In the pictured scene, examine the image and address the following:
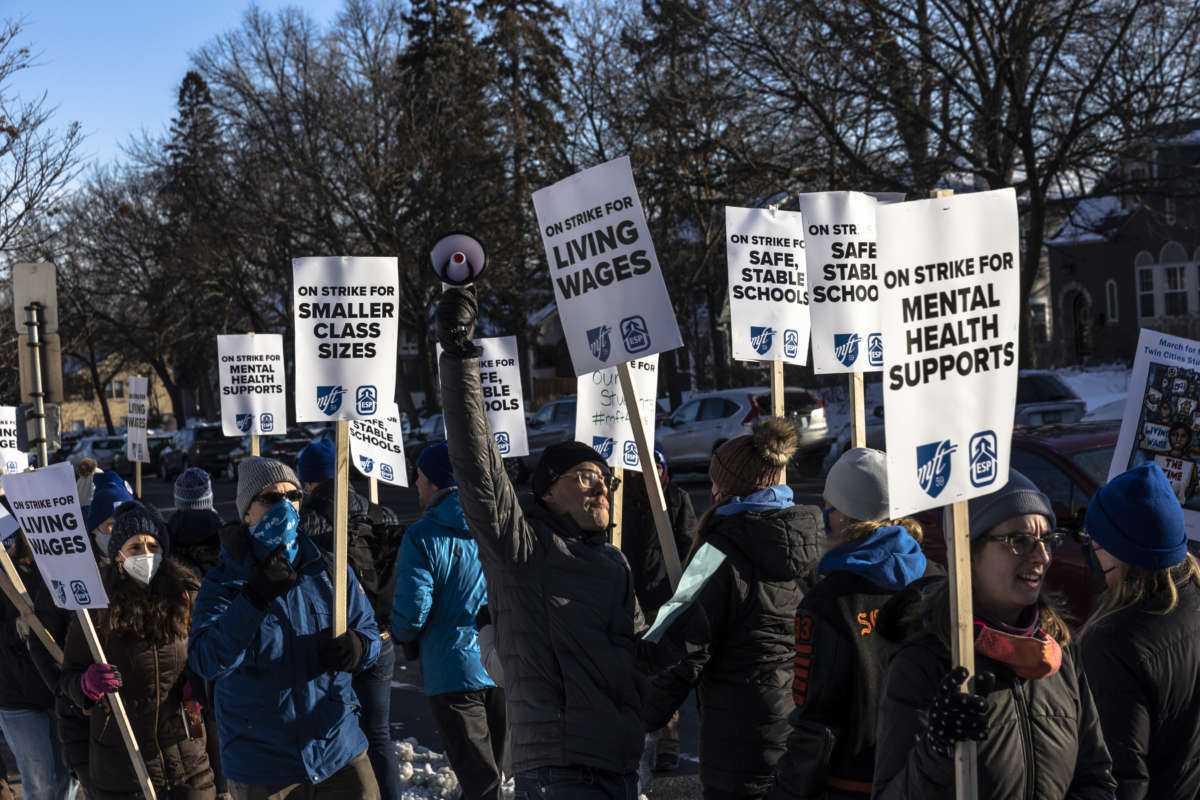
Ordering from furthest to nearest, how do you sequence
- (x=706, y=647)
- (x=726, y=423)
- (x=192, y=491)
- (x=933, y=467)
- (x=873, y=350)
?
(x=726, y=423) → (x=192, y=491) → (x=873, y=350) → (x=706, y=647) → (x=933, y=467)

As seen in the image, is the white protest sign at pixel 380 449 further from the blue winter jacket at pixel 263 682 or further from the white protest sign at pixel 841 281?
the blue winter jacket at pixel 263 682

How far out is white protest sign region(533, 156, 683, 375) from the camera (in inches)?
185

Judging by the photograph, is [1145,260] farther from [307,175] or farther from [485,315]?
[307,175]

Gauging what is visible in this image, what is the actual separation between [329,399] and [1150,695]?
3.69m

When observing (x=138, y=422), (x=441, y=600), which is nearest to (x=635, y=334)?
(x=441, y=600)

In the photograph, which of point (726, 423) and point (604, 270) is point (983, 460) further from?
point (726, 423)

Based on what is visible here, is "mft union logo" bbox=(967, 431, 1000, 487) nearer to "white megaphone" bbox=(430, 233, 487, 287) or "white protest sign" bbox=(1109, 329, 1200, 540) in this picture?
"white megaphone" bbox=(430, 233, 487, 287)

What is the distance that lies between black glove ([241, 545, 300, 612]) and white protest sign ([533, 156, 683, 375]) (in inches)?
51.8

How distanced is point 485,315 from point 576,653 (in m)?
35.2

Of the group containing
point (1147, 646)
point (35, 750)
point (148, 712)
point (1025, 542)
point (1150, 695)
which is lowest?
point (35, 750)

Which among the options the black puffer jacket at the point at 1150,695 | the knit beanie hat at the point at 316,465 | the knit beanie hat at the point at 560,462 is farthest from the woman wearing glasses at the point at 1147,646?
the knit beanie hat at the point at 316,465

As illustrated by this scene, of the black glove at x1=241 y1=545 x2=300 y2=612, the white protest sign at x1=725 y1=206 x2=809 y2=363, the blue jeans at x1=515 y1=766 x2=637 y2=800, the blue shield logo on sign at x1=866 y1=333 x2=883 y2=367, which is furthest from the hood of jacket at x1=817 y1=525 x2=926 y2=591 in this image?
the white protest sign at x1=725 y1=206 x2=809 y2=363

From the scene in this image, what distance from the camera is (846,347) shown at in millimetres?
6645

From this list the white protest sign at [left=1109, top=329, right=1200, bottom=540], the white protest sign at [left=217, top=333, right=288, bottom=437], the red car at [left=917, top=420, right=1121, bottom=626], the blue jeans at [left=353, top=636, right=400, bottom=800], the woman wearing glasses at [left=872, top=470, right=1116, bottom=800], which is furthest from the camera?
the white protest sign at [left=217, top=333, right=288, bottom=437]
